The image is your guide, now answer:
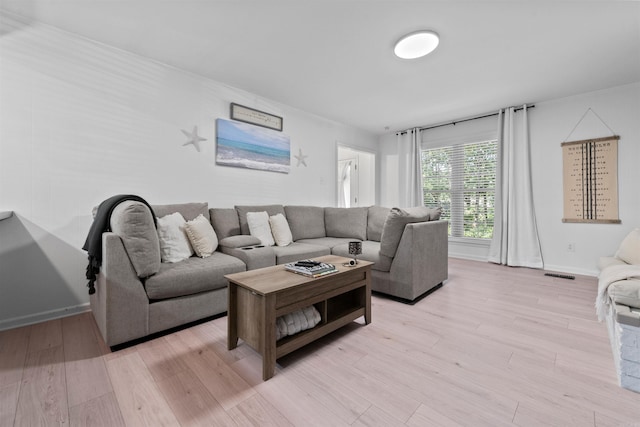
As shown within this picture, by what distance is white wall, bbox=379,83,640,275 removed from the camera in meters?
3.22

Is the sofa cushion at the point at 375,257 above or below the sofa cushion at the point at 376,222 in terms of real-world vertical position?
below

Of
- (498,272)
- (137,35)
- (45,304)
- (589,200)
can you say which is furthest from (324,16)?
(589,200)

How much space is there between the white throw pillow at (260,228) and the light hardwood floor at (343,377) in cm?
106

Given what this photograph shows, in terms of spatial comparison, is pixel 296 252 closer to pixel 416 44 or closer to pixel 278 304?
pixel 278 304

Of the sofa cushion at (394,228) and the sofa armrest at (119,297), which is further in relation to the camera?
the sofa cushion at (394,228)

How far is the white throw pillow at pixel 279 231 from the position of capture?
10.3 feet

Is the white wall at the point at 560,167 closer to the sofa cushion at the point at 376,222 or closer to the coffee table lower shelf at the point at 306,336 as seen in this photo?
the sofa cushion at the point at 376,222

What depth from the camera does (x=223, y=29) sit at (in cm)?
219

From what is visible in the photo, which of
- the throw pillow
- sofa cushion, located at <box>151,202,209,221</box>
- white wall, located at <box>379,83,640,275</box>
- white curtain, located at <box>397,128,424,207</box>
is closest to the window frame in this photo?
white curtain, located at <box>397,128,424,207</box>

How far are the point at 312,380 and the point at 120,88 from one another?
9.77 feet

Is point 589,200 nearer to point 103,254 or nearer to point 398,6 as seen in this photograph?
point 398,6

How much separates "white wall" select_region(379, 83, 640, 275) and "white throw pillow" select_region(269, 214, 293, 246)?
3.66m

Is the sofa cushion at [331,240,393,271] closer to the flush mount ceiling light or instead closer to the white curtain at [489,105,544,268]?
the flush mount ceiling light

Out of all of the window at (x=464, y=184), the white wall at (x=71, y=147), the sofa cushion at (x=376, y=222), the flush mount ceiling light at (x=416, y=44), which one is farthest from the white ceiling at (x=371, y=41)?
the sofa cushion at (x=376, y=222)
